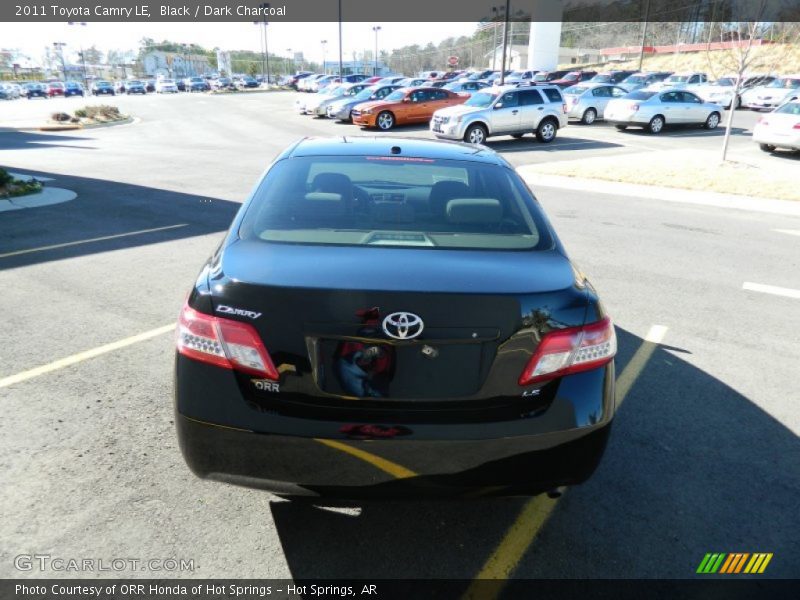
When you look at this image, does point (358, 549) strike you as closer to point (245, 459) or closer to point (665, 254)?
point (245, 459)

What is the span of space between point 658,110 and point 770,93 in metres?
12.5

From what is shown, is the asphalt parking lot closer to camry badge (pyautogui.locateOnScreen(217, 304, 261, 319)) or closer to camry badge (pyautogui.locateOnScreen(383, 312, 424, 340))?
camry badge (pyautogui.locateOnScreen(383, 312, 424, 340))

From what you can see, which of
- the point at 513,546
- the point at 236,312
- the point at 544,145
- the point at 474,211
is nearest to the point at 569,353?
the point at 513,546

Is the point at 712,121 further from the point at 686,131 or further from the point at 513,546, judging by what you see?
the point at 513,546

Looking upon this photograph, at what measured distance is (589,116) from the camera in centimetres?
2639

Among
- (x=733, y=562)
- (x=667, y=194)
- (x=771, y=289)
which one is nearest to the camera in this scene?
(x=733, y=562)

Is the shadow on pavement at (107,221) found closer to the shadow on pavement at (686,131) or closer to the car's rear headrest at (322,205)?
the car's rear headrest at (322,205)

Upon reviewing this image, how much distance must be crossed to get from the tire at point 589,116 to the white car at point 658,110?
2.35 m

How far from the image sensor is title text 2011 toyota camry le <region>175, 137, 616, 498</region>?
220 centimetres

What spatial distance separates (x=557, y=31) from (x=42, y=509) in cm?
8148

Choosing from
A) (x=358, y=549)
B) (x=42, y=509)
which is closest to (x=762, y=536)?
(x=358, y=549)

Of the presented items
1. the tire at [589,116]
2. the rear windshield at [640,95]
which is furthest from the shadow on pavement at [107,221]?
the tire at [589,116]

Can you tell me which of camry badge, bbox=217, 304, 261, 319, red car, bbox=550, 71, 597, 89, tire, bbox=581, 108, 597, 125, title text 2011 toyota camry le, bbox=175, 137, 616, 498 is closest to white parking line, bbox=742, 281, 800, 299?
title text 2011 toyota camry le, bbox=175, 137, 616, 498

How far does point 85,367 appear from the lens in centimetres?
430
